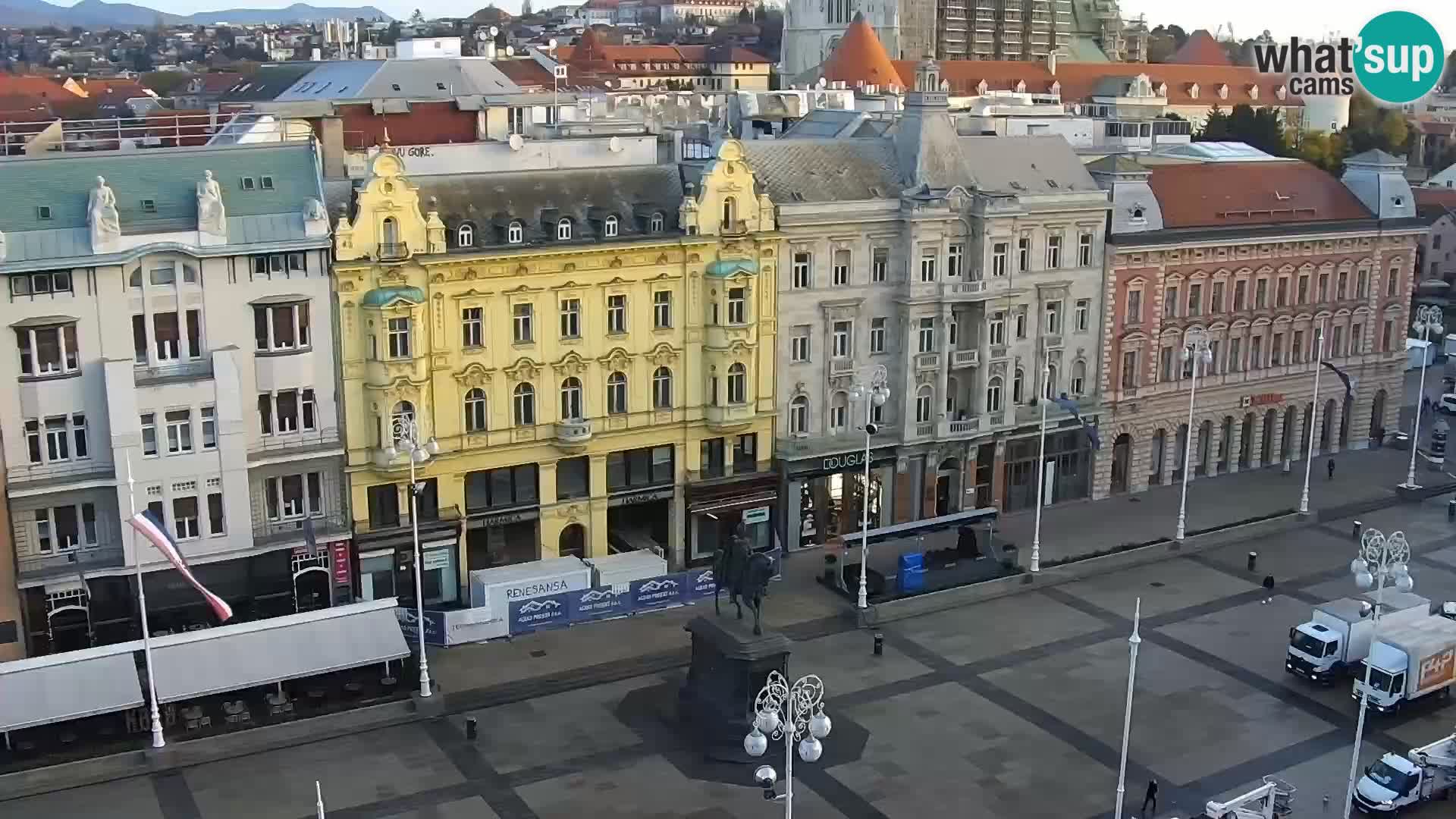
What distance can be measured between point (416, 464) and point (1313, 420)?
50.0m

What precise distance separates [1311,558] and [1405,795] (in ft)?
86.1

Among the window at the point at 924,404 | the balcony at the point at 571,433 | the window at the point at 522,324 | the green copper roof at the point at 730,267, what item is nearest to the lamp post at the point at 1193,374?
the window at the point at 924,404

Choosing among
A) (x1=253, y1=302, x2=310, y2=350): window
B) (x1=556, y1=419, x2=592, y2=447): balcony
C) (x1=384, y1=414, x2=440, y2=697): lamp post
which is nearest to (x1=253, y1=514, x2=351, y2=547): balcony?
(x1=384, y1=414, x2=440, y2=697): lamp post

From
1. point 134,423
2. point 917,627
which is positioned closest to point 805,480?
point 917,627

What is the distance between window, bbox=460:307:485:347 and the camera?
2235 inches

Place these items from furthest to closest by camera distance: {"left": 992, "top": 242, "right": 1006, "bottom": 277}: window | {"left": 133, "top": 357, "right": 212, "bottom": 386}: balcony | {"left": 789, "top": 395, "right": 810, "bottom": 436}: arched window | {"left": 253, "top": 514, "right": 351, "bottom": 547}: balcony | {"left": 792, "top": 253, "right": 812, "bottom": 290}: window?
{"left": 992, "top": 242, "right": 1006, "bottom": 277}: window → {"left": 789, "top": 395, "right": 810, "bottom": 436}: arched window → {"left": 792, "top": 253, "right": 812, "bottom": 290}: window → {"left": 253, "top": 514, "right": 351, "bottom": 547}: balcony → {"left": 133, "top": 357, "right": 212, "bottom": 386}: balcony

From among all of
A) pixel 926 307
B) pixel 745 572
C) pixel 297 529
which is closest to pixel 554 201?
pixel 297 529

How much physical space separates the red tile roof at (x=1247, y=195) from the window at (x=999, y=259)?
11.3 metres

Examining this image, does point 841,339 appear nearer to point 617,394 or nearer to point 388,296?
point 617,394

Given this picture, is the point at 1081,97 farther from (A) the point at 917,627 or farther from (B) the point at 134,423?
(B) the point at 134,423

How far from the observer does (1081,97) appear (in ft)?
540

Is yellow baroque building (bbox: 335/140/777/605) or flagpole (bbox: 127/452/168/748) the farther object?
yellow baroque building (bbox: 335/140/777/605)

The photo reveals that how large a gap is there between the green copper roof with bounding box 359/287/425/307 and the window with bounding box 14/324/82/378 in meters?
10.1

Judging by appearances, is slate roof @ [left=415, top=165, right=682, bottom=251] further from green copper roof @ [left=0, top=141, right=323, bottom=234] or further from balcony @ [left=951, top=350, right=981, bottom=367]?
balcony @ [left=951, top=350, right=981, bottom=367]
